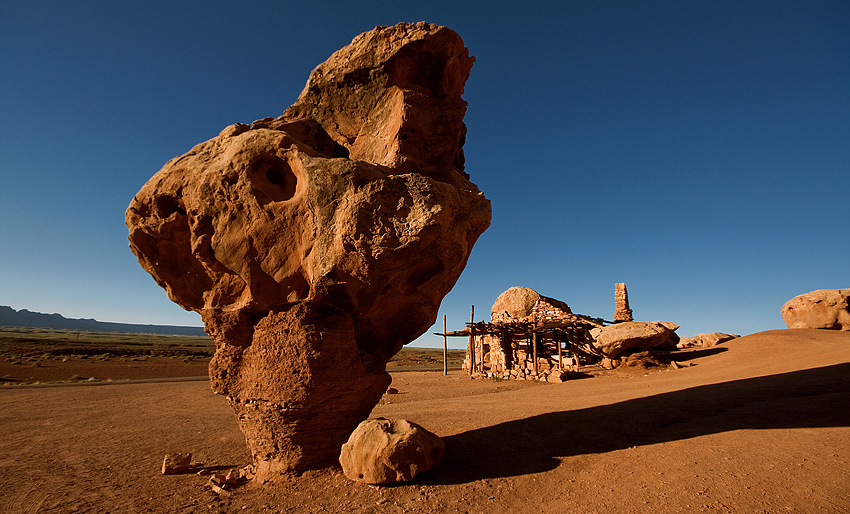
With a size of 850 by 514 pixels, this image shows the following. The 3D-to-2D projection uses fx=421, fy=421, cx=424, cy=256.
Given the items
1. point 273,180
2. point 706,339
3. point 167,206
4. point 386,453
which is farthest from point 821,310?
point 167,206

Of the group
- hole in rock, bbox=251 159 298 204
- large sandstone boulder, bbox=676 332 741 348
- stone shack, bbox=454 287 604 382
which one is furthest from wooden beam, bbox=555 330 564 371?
hole in rock, bbox=251 159 298 204

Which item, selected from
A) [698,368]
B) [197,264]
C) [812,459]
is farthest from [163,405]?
[698,368]

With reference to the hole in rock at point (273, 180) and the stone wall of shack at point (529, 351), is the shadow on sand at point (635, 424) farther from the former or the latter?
the stone wall of shack at point (529, 351)

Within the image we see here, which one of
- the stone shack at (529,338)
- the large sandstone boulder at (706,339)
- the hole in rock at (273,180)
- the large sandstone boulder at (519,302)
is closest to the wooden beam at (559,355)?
the stone shack at (529,338)

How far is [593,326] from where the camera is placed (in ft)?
61.6

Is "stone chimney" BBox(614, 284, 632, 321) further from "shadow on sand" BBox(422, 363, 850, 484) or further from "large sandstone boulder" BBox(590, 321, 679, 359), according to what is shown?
"shadow on sand" BBox(422, 363, 850, 484)

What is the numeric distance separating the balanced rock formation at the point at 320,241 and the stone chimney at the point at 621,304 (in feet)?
64.2

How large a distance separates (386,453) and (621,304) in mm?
21666

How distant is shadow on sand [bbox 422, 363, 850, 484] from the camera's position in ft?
19.0

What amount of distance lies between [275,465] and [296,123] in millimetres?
5198

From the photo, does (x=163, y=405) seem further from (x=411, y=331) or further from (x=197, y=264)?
(x=411, y=331)

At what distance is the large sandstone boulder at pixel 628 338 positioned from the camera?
57.5ft

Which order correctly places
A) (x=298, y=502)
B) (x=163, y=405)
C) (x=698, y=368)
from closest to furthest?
1. (x=298, y=502)
2. (x=163, y=405)
3. (x=698, y=368)

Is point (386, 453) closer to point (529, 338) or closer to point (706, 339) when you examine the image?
point (529, 338)
